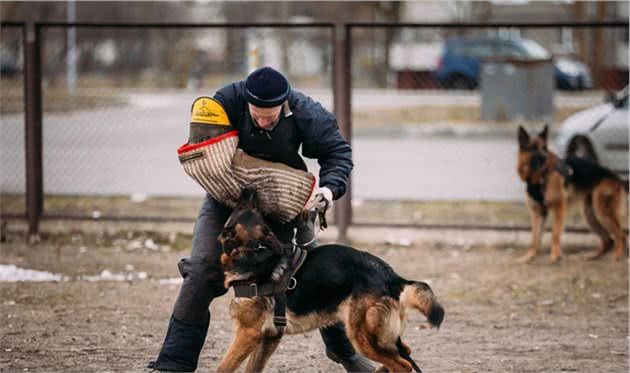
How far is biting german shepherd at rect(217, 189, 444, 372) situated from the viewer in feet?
14.6

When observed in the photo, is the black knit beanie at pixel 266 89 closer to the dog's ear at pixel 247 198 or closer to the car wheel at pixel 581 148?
the dog's ear at pixel 247 198

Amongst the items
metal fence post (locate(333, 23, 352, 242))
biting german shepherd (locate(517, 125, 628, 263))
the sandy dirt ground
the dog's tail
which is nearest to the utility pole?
metal fence post (locate(333, 23, 352, 242))

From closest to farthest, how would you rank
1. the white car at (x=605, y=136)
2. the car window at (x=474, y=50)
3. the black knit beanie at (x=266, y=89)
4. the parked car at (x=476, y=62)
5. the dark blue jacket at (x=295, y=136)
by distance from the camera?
the black knit beanie at (x=266, y=89)
the dark blue jacket at (x=295, y=136)
the white car at (x=605, y=136)
the parked car at (x=476, y=62)
the car window at (x=474, y=50)

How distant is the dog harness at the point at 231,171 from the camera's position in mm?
4465

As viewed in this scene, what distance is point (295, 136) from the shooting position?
4727 mm

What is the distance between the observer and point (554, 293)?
774cm

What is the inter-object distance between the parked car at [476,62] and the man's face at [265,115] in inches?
964

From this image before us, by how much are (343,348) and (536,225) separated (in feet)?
14.4

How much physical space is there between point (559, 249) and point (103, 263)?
13.0ft

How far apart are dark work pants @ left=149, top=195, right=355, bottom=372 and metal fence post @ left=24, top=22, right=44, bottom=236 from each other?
506cm

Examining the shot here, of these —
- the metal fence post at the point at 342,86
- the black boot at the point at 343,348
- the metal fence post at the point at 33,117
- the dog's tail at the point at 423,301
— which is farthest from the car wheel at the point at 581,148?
the dog's tail at the point at 423,301

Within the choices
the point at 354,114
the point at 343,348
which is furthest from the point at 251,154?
the point at 354,114

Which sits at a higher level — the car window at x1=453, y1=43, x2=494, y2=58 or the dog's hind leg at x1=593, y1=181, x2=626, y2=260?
the car window at x1=453, y1=43, x2=494, y2=58

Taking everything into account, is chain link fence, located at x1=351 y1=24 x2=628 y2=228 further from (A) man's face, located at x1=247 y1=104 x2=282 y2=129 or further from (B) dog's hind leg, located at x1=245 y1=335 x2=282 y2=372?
(B) dog's hind leg, located at x1=245 y1=335 x2=282 y2=372
